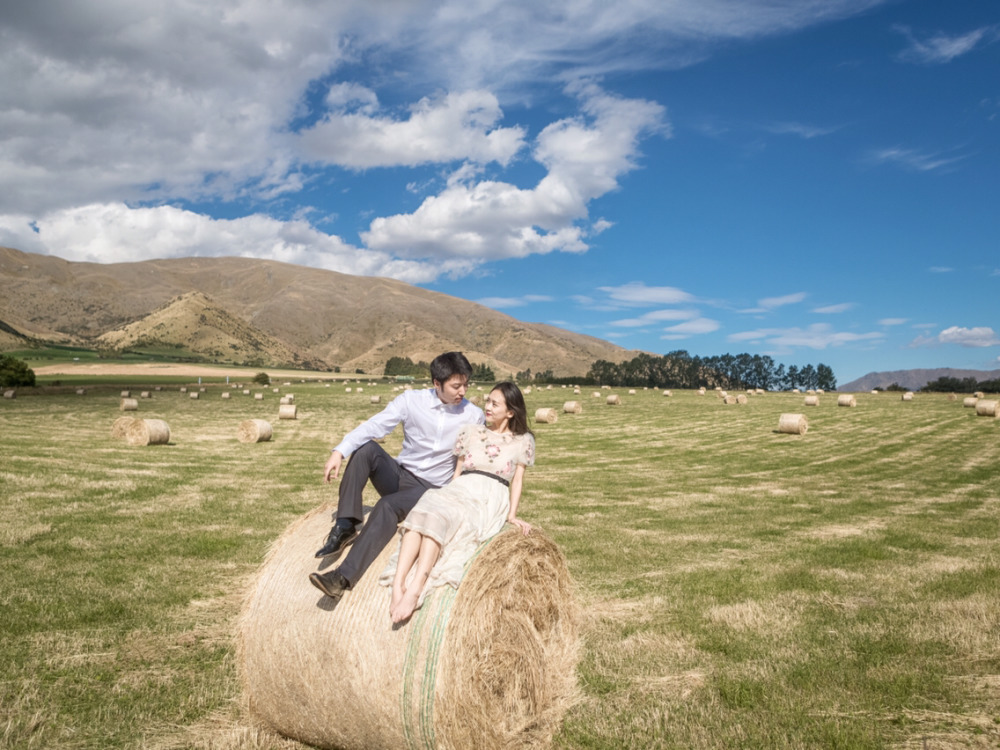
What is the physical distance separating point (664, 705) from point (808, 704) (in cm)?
128

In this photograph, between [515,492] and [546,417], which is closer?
[515,492]

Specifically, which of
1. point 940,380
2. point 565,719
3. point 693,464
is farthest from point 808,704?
point 940,380

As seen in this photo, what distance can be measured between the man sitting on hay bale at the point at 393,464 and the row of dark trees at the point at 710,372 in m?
117

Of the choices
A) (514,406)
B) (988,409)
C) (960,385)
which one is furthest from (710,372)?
(514,406)

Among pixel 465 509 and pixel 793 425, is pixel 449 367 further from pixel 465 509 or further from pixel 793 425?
pixel 793 425

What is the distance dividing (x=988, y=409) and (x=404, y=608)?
43.0 metres

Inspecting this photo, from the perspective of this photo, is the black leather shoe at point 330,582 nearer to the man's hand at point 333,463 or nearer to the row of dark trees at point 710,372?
the man's hand at point 333,463

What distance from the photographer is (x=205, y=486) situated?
16469mm

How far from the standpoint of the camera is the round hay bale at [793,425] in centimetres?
3212

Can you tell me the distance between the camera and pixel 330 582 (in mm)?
5230

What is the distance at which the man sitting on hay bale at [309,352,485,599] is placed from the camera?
5.52 meters

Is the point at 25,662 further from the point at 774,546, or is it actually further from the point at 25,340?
the point at 25,340

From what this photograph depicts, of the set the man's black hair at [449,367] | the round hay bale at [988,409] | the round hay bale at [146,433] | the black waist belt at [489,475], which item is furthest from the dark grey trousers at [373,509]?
the round hay bale at [988,409]

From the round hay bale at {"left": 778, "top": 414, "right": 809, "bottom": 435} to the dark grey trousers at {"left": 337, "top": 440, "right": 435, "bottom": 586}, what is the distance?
29.8 meters
